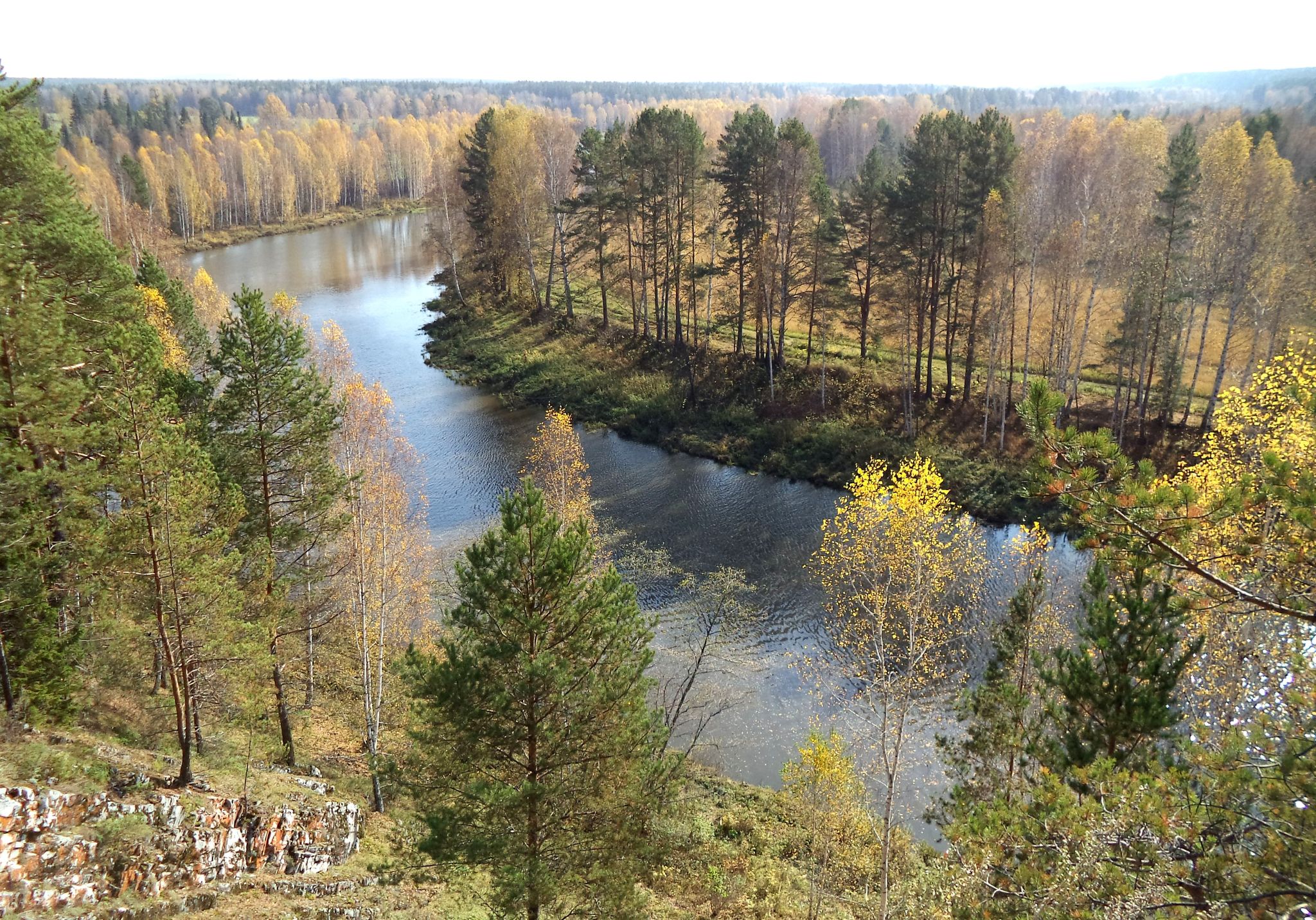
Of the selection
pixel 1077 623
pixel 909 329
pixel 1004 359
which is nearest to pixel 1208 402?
pixel 1004 359

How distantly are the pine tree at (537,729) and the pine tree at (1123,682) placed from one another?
6.79 m

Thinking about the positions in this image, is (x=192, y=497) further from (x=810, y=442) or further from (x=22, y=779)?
(x=810, y=442)

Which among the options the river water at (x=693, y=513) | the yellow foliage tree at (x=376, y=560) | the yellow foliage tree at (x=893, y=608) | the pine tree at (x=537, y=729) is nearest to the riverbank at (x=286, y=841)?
the pine tree at (x=537, y=729)

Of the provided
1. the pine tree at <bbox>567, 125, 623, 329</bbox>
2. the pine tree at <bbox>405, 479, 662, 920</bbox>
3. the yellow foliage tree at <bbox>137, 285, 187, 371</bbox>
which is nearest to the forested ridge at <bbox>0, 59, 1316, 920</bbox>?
the pine tree at <bbox>405, 479, 662, 920</bbox>

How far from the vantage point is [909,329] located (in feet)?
119

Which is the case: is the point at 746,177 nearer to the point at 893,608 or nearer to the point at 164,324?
the point at 893,608

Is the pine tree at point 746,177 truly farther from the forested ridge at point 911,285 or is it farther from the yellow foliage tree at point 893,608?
the yellow foliage tree at point 893,608

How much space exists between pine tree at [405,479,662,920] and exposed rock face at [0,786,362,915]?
13.4 ft

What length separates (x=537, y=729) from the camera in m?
11.2

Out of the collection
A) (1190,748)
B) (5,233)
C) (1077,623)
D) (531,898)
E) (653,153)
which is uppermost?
(653,153)

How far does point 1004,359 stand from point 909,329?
7065 mm

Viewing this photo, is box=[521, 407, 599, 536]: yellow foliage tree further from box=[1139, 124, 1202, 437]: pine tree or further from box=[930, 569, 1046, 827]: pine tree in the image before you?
box=[1139, 124, 1202, 437]: pine tree

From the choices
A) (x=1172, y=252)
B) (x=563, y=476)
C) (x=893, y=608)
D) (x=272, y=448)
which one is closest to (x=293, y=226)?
(x=563, y=476)

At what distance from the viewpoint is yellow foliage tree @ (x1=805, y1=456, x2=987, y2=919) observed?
16.0 metres
